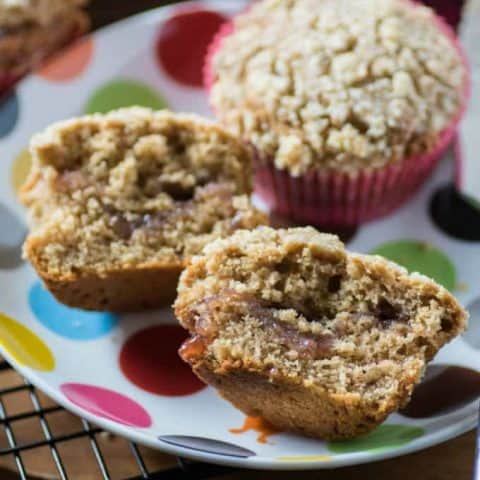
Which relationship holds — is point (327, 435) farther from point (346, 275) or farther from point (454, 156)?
point (454, 156)

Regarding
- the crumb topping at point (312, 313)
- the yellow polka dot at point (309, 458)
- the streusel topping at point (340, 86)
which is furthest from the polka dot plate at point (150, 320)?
the streusel topping at point (340, 86)

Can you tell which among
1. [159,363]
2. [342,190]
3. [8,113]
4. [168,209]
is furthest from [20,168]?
[342,190]

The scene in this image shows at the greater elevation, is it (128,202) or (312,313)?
(128,202)

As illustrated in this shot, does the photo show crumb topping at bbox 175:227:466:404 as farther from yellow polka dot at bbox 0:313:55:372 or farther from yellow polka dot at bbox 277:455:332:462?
yellow polka dot at bbox 0:313:55:372

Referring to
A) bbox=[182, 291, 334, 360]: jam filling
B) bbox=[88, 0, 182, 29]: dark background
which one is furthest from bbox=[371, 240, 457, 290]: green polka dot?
bbox=[88, 0, 182, 29]: dark background

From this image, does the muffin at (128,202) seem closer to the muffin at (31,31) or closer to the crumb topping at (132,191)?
the crumb topping at (132,191)

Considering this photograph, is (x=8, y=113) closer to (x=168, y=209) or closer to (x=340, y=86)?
(x=168, y=209)
